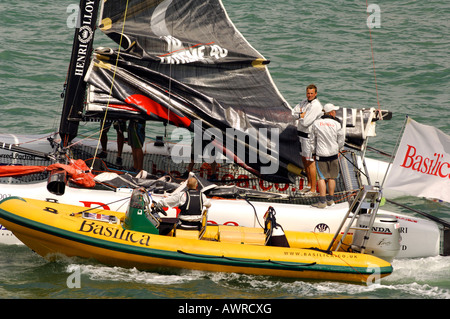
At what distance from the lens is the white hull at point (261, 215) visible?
31.6ft

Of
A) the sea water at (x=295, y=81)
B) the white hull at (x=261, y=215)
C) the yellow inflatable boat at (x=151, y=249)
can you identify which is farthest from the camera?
the white hull at (x=261, y=215)

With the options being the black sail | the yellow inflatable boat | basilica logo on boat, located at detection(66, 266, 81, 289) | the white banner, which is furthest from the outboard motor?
basilica logo on boat, located at detection(66, 266, 81, 289)

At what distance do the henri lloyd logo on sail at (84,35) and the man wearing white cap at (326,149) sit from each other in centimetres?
386

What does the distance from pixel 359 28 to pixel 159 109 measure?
480 inches

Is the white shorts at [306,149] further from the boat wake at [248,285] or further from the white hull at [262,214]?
the boat wake at [248,285]

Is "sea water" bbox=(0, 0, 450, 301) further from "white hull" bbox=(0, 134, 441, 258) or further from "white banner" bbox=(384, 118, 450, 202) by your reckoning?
"white banner" bbox=(384, 118, 450, 202)

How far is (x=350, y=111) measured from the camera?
35.0 ft

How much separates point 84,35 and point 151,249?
3886mm

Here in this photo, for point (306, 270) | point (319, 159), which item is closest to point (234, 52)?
point (319, 159)

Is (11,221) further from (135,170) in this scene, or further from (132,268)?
(135,170)

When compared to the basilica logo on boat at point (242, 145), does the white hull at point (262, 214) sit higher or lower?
lower

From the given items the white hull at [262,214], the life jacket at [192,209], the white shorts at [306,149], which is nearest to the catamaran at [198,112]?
the white hull at [262,214]

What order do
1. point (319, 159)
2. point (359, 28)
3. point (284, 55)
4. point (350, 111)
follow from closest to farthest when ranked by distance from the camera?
point (319, 159), point (350, 111), point (284, 55), point (359, 28)

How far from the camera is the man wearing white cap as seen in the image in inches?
392
